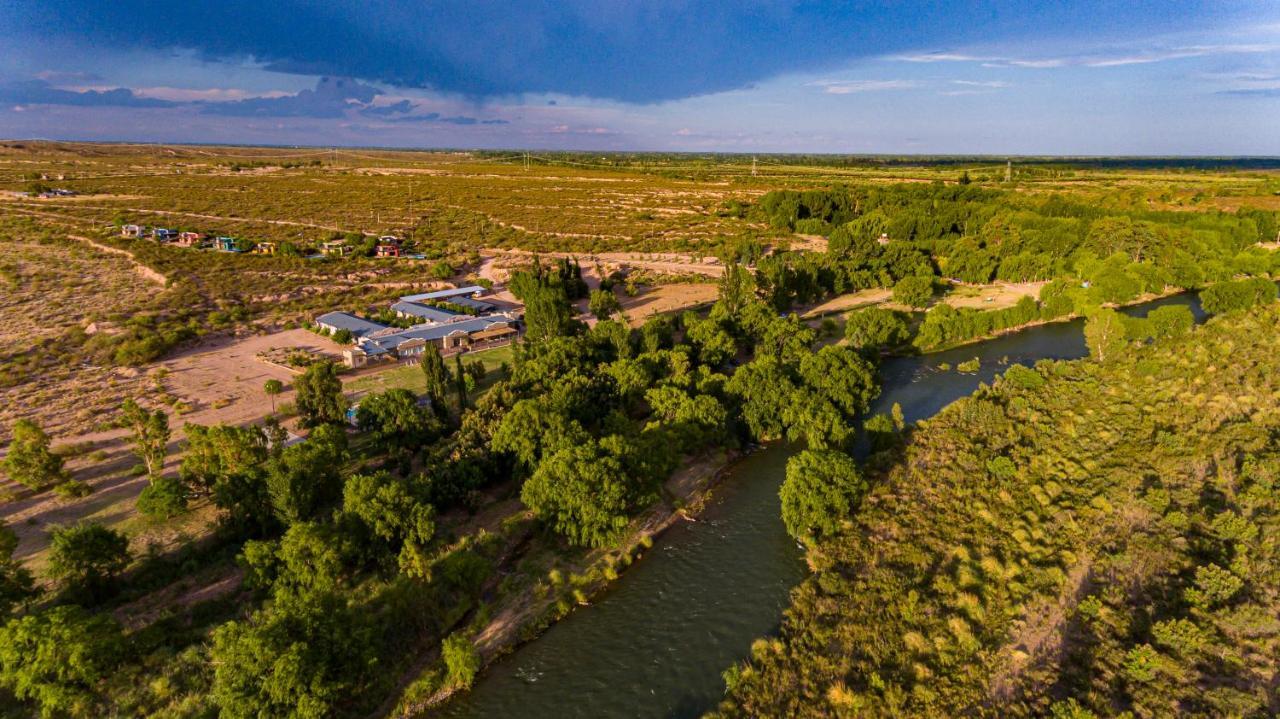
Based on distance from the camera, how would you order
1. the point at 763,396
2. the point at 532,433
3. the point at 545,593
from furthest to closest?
the point at 763,396 → the point at 532,433 → the point at 545,593

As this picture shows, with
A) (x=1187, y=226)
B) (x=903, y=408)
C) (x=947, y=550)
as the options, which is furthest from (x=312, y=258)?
(x=1187, y=226)

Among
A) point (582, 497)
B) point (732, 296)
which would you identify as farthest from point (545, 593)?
point (732, 296)

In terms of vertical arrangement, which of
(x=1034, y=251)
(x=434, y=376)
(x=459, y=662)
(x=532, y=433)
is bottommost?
(x=459, y=662)

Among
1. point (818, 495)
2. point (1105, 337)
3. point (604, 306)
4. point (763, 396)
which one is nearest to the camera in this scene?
point (818, 495)

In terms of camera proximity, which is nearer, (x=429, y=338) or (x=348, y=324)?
(x=429, y=338)

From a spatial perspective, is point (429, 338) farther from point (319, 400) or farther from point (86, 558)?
point (86, 558)

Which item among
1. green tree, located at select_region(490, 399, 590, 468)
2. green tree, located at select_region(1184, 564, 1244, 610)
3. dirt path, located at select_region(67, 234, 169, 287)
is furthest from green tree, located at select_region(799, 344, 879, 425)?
dirt path, located at select_region(67, 234, 169, 287)

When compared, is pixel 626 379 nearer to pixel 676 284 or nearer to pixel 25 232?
pixel 676 284
